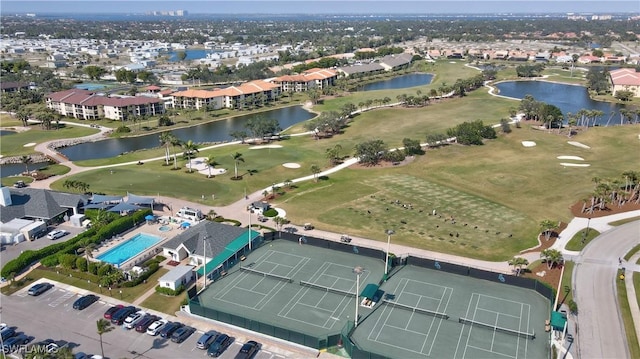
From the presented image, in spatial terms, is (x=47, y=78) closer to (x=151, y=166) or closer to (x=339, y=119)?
(x=151, y=166)

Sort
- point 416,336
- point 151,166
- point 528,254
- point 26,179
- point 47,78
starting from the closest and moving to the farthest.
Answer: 1. point 416,336
2. point 528,254
3. point 26,179
4. point 151,166
5. point 47,78

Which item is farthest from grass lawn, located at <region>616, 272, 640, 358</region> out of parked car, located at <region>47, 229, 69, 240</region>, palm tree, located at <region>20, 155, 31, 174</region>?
palm tree, located at <region>20, 155, 31, 174</region>

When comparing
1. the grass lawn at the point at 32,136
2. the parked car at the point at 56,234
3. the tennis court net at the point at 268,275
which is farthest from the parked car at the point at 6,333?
the grass lawn at the point at 32,136

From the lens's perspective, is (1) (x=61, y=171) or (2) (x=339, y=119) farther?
(2) (x=339, y=119)

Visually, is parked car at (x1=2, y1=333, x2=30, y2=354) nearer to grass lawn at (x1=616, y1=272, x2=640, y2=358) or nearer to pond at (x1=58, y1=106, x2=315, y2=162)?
grass lawn at (x1=616, y1=272, x2=640, y2=358)

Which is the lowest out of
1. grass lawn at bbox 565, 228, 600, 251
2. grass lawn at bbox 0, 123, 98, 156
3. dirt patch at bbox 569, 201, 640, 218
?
grass lawn at bbox 0, 123, 98, 156

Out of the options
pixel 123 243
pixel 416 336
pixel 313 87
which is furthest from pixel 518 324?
pixel 313 87
